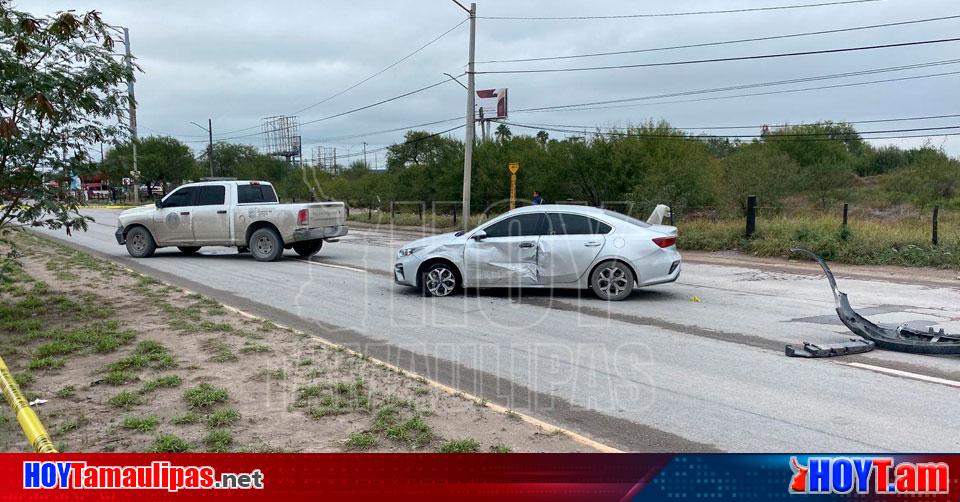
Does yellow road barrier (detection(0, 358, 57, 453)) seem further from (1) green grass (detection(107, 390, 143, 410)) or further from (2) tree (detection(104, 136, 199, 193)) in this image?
(2) tree (detection(104, 136, 199, 193))

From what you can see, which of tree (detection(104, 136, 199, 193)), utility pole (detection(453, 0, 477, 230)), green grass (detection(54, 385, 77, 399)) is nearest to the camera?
green grass (detection(54, 385, 77, 399))

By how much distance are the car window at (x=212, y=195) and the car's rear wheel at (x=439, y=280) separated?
813 centimetres

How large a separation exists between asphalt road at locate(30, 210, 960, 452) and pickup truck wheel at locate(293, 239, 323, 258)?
357cm

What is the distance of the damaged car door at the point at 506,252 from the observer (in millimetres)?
11320

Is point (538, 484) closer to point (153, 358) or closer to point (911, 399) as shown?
point (911, 399)

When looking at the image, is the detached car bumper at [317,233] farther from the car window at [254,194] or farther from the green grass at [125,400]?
the green grass at [125,400]

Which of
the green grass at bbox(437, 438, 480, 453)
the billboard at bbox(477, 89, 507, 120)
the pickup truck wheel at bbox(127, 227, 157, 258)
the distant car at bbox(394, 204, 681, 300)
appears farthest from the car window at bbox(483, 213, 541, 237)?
the billboard at bbox(477, 89, 507, 120)

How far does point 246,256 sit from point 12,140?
1033cm

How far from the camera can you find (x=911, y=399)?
6.18m

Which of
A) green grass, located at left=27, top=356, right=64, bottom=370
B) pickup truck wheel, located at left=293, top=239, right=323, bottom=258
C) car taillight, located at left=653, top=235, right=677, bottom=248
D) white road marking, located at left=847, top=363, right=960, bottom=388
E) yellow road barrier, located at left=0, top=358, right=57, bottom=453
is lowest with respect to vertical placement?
white road marking, located at left=847, top=363, right=960, bottom=388

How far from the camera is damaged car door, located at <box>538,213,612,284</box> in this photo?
440 inches

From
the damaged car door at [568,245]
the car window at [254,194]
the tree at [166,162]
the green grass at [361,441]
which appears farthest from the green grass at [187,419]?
the tree at [166,162]

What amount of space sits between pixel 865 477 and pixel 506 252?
25.8ft

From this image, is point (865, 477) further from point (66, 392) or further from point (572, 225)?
point (572, 225)
